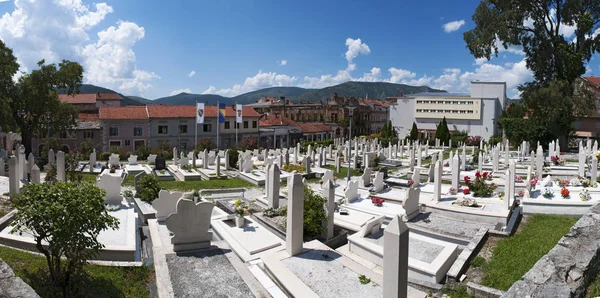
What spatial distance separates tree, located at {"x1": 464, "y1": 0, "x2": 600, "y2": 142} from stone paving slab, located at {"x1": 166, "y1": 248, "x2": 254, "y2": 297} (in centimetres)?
2879

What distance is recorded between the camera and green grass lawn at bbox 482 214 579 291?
24.3 feet

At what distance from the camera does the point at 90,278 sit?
6949mm

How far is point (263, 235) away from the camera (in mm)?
10070

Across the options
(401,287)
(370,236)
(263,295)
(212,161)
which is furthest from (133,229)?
(212,161)

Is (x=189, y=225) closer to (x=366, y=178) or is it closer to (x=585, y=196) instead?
(x=366, y=178)

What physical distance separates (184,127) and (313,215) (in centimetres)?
3797

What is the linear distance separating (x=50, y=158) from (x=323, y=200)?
56.7 feet

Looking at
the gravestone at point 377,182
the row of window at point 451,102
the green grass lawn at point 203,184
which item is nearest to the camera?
the gravestone at point 377,182

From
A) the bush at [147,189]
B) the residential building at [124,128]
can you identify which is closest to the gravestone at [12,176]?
the bush at [147,189]

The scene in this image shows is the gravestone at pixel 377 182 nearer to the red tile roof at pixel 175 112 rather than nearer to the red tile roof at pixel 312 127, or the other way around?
the red tile roof at pixel 175 112

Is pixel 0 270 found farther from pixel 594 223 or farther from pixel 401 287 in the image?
pixel 594 223

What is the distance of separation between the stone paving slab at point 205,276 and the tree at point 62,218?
1.79 m

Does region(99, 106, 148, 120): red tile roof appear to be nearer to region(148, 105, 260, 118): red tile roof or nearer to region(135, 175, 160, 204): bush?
region(148, 105, 260, 118): red tile roof

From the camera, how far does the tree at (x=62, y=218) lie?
230 inches
